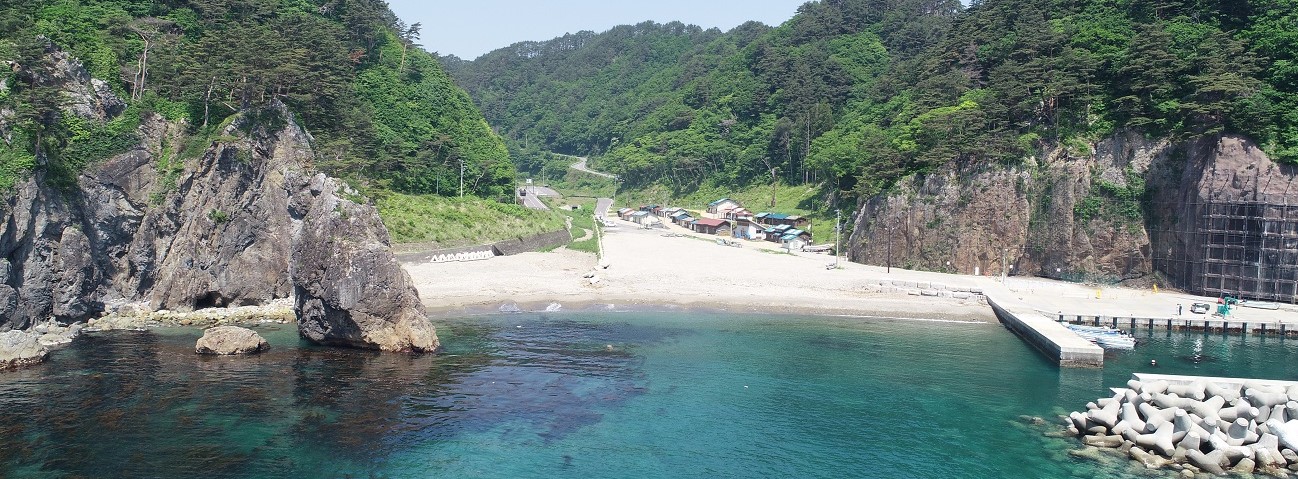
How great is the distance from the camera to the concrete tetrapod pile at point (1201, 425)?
24.1 meters

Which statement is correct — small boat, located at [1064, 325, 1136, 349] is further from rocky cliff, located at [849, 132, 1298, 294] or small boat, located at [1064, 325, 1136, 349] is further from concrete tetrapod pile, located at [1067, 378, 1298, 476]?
rocky cliff, located at [849, 132, 1298, 294]

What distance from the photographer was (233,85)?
47.8 metres

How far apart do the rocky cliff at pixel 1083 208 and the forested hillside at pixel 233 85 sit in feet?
136

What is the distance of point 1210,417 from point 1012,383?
27.0 feet

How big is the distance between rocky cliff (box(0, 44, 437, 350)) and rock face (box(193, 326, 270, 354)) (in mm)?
2569

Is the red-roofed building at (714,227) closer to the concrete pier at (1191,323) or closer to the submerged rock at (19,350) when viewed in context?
the concrete pier at (1191,323)

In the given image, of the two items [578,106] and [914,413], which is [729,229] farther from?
[578,106]

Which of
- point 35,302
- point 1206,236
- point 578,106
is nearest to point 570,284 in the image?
point 35,302

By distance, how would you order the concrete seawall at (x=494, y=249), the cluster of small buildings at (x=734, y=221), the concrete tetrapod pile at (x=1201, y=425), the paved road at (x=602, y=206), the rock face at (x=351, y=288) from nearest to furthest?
1. the concrete tetrapod pile at (x=1201, y=425)
2. the rock face at (x=351, y=288)
3. the concrete seawall at (x=494, y=249)
4. the cluster of small buildings at (x=734, y=221)
5. the paved road at (x=602, y=206)

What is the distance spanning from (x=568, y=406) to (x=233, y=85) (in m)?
33.0

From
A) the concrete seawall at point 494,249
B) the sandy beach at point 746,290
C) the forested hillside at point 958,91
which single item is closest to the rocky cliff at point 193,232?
the sandy beach at point 746,290

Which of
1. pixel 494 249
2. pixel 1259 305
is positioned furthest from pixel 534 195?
pixel 1259 305

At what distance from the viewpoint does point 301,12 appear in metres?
73.7

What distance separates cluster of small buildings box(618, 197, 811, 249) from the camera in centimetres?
8444
